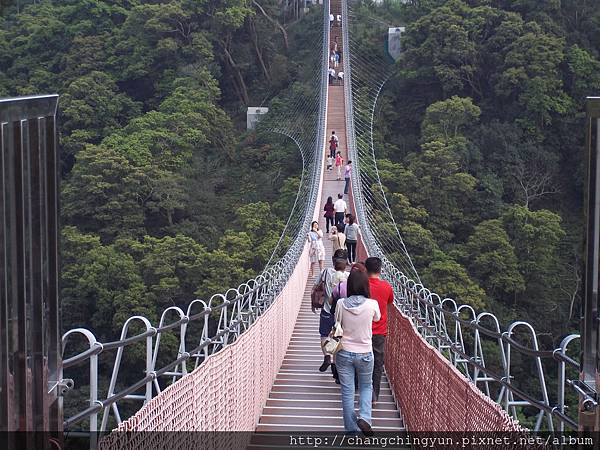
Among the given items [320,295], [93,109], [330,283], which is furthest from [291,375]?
[93,109]

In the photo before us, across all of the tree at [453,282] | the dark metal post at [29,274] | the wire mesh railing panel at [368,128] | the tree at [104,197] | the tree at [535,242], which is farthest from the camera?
the tree at [104,197]

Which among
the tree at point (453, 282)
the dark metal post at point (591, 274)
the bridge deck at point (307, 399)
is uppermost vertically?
the dark metal post at point (591, 274)

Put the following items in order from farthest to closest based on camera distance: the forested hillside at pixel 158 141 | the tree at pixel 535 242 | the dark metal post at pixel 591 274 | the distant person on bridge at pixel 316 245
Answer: the tree at pixel 535 242 < the forested hillside at pixel 158 141 < the distant person on bridge at pixel 316 245 < the dark metal post at pixel 591 274

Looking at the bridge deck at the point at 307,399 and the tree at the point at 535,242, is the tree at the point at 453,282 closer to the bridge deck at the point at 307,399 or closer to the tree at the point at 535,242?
the tree at the point at 535,242

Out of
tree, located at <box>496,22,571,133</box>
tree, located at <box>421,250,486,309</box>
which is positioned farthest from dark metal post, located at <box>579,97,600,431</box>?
tree, located at <box>496,22,571,133</box>

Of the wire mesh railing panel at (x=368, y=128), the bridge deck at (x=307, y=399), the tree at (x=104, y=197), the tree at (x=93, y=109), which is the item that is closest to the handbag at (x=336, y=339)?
the bridge deck at (x=307, y=399)

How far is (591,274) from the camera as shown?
175 centimetres

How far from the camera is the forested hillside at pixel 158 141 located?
15719 mm

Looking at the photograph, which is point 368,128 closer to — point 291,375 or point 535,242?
point 535,242

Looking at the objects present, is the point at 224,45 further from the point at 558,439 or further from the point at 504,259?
the point at 558,439

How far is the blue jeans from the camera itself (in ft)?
11.8

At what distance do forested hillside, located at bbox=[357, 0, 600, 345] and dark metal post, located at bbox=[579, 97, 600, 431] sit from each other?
42.5 feet

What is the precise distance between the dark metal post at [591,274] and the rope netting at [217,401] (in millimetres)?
1006

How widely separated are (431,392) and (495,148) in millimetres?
19163
